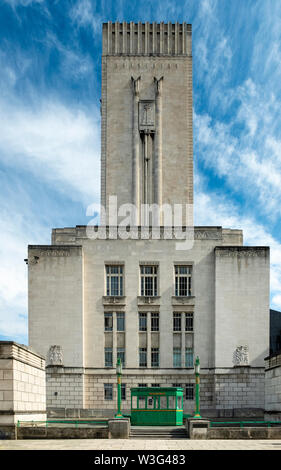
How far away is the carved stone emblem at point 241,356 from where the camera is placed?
41.0 meters

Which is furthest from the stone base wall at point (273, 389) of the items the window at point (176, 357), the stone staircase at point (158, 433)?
the window at point (176, 357)

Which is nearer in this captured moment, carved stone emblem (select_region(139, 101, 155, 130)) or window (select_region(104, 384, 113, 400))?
window (select_region(104, 384, 113, 400))

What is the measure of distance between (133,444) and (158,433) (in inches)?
229

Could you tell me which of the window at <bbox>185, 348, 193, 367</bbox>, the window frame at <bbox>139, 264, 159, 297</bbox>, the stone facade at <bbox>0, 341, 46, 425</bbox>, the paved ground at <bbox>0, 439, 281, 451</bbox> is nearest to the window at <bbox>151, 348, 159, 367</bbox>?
the window at <bbox>185, 348, 193, 367</bbox>

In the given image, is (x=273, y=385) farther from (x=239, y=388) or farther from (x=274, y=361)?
(x=239, y=388)

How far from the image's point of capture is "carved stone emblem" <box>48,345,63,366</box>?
40.9 m

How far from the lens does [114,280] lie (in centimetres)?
4291

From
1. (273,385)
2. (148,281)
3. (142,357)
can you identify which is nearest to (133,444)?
(273,385)

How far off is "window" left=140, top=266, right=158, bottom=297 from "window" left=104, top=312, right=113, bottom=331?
2.91 meters

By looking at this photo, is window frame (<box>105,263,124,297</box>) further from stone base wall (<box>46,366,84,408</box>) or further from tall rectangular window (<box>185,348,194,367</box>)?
tall rectangular window (<box>185,348,194,367</box>)

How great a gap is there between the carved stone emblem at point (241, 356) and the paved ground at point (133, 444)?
702 inches

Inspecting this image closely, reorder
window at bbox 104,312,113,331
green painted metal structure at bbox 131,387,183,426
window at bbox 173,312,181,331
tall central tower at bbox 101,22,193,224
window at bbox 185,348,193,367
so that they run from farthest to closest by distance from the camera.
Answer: tall central tower at bbox 101,22,193,224 < window at bbox 173,312,181,331 < window at bbox 104,312,113,331 < window at bbox 185,348,193,367 < green painted metal structure at bbox 131,387,183,426
